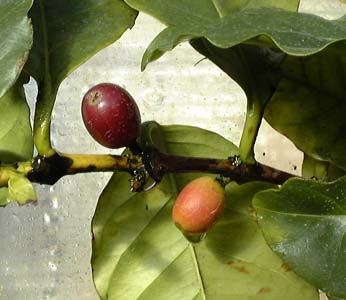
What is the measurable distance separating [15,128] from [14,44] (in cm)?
14

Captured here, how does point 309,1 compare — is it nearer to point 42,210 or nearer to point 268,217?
point 42,210

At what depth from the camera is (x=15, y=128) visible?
0.67 m

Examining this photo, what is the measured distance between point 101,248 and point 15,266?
0.39 metres

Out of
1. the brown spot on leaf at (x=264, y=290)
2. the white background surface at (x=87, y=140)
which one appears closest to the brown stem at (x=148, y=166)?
the brown spot on leaf at (x=264, y=290)

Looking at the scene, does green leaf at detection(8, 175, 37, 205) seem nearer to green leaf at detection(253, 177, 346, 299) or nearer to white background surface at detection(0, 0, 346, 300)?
green leaf at detection(253, 177, 346, 299)

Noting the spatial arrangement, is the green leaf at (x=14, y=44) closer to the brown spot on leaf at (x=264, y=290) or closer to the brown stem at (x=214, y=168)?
the brown stem at (x=214, y=168)

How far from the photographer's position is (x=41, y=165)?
0.56m

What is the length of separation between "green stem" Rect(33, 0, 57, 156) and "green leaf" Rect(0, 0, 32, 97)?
0.06m

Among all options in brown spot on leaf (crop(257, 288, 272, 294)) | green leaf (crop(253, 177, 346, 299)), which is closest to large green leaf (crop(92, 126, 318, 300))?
brown spot on leaf (crop(257, 288, 272, 294))

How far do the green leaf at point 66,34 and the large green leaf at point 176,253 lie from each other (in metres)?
0.12

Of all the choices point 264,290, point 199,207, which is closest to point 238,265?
point 264,290

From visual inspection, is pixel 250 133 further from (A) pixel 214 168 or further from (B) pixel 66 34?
(B) pixel 66 34

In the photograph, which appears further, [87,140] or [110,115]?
[87,140]

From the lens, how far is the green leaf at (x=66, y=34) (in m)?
0.62
